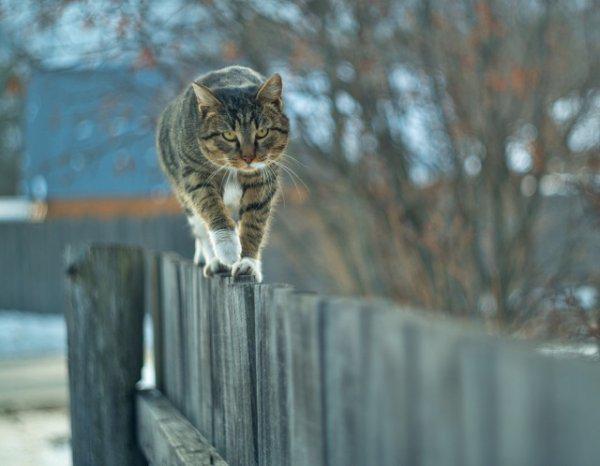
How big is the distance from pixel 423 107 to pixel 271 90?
3.81 meters

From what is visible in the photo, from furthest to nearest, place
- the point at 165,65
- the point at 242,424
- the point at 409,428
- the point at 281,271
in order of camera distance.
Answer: the point at 281,271 < the point at 165,65 < the point at 242,424 < the point at 409,428

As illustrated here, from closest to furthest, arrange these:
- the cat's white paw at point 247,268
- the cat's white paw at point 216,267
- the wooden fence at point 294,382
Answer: the wooden fence at point 294,382
the cat's white paw at point 247,268
the cat's white paw at point 216,267

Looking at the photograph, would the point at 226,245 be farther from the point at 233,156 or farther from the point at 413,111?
the point at 413,111

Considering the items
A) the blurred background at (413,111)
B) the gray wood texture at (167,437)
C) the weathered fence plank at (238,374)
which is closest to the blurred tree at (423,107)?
the blurred background at (413,111)

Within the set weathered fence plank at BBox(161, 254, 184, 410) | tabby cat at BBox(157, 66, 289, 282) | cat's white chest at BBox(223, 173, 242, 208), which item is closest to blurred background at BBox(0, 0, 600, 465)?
cat's white chest at BBox(223, 173, 242, 208)

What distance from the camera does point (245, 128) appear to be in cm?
334

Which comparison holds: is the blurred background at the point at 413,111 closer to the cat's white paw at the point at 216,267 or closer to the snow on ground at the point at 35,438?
the snow on ground at the point at 35,438

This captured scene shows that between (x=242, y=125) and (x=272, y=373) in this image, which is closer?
(x=272, y=373)

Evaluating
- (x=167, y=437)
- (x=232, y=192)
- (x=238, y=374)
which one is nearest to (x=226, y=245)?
(x=232, y=192)

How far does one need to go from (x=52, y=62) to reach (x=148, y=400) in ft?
17.3

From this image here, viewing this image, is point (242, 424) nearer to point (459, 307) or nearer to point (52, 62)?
point (459, 307)

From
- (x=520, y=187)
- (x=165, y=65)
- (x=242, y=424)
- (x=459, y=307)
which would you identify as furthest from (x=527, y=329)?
(x=242, y=424)

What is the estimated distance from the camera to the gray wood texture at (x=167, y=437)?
8.38 feet

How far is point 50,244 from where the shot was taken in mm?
18625
